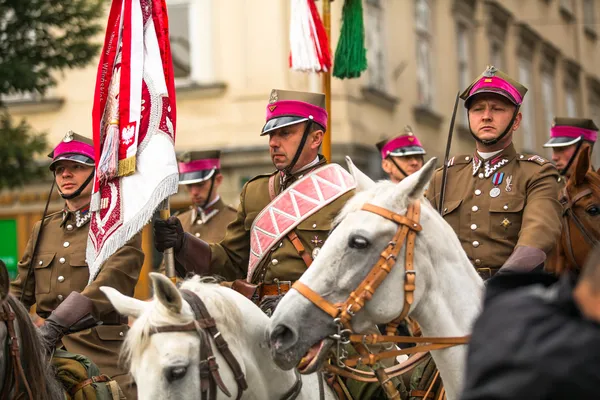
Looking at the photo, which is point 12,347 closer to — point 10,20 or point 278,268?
point 278,268

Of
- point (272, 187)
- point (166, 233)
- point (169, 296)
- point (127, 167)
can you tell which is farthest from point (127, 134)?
point (169, 296)

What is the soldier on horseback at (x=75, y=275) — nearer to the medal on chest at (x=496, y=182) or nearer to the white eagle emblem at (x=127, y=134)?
the white eagle emblem at (x=127, y=134)

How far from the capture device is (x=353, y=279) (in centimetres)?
446

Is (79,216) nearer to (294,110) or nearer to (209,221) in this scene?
(294,110)

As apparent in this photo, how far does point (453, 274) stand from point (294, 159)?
1708 millimetres

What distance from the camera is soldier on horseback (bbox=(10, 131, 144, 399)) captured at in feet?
20.3

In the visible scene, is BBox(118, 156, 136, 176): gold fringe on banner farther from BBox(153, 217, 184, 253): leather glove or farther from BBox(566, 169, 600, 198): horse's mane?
BBox(566, 169, 600, 198): horse's mane

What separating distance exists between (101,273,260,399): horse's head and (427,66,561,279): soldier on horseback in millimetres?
1400

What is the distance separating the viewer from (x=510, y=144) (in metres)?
5.95

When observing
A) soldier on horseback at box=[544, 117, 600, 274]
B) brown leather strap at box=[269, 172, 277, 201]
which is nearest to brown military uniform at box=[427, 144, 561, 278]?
brown leather strap at box=[269, 172, 277, 201]

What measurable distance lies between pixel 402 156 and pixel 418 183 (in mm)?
5768

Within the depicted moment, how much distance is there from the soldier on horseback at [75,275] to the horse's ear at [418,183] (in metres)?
2.35

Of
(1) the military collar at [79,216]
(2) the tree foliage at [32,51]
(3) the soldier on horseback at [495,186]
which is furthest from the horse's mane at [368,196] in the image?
(2) the tree foliage at [32,51]

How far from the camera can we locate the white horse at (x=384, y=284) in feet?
14.6
